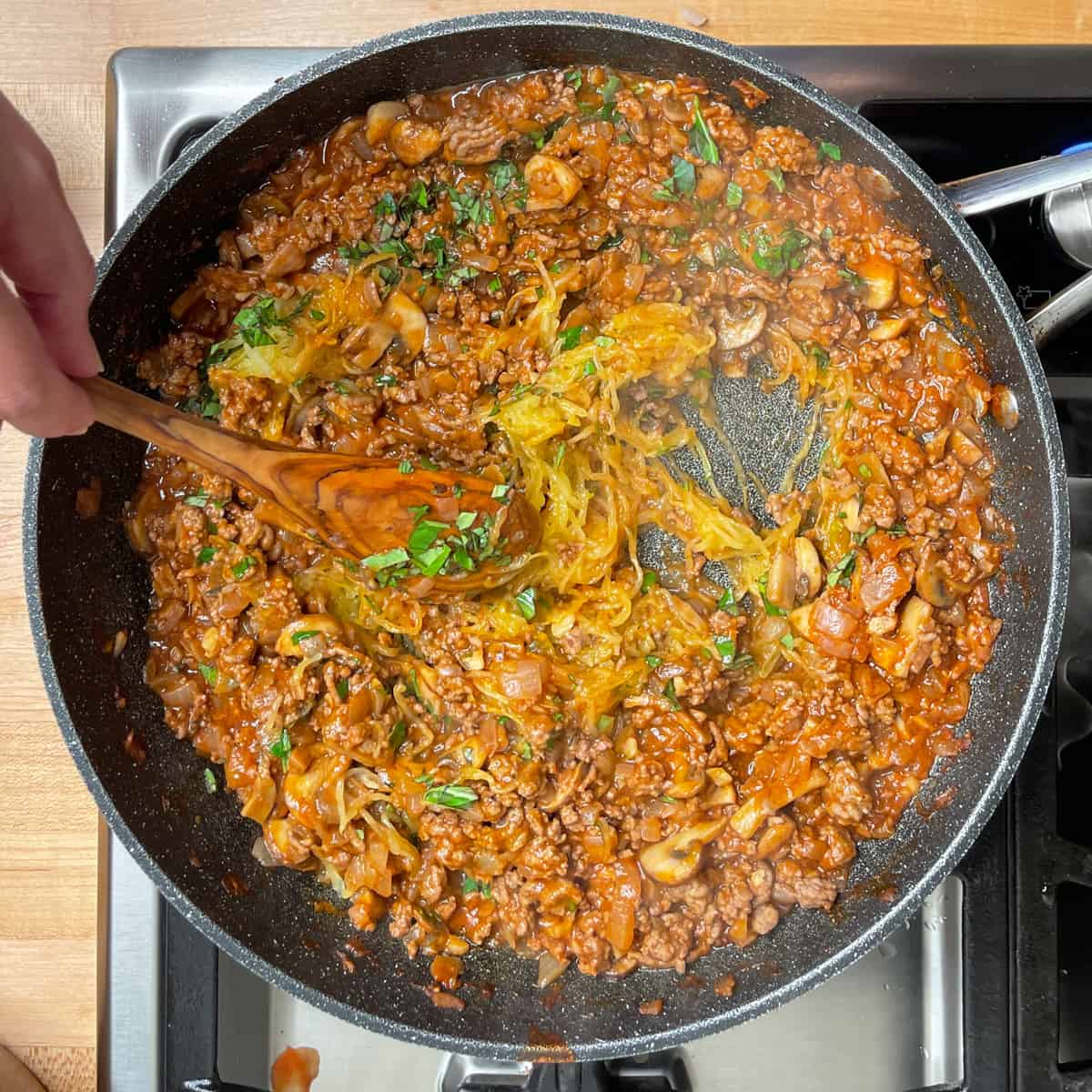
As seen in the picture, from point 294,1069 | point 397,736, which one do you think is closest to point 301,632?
point 397,736

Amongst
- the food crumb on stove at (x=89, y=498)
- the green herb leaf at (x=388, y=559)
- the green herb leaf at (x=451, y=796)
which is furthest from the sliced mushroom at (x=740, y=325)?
the food crumb on stove at (x=89, y=498)

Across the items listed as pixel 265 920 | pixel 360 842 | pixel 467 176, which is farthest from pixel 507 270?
pixel 265 920

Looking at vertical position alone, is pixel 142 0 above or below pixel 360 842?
above

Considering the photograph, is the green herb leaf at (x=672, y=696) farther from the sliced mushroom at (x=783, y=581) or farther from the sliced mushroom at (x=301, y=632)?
the sliced mushroom at (x=301, y=632)

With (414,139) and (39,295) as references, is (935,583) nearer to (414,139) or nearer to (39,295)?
(414,139)

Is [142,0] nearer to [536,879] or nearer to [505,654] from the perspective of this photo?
[505,654]

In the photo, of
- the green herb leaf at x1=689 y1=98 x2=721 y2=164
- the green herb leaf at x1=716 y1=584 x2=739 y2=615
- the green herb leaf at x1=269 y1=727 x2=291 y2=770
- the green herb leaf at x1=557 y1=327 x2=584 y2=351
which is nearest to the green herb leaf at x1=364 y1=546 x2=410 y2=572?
the green herb leaf at x1=269 y1=727 x2=291 y2=770
